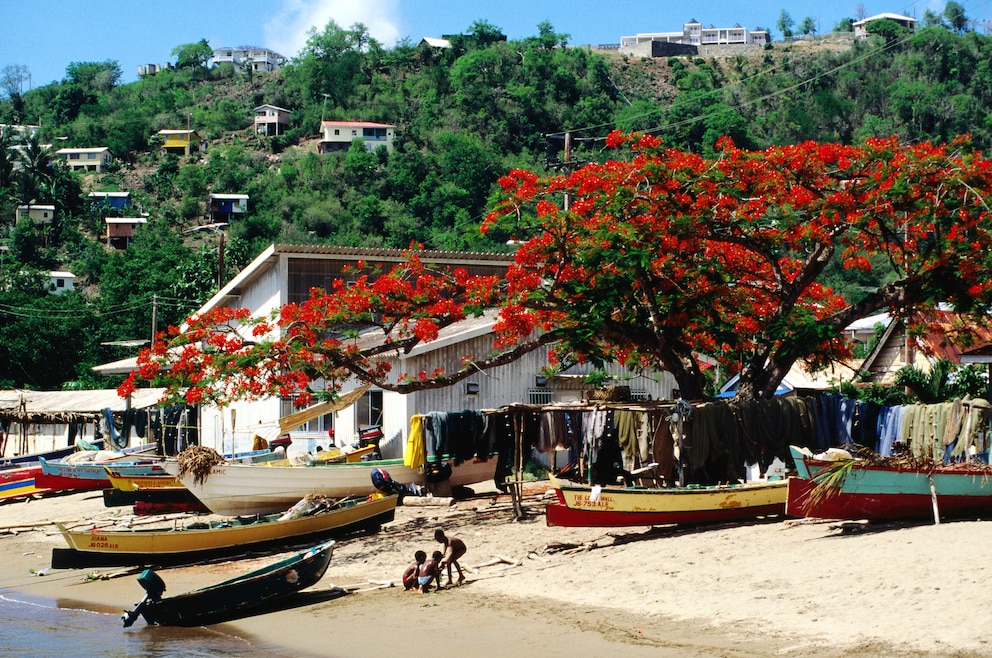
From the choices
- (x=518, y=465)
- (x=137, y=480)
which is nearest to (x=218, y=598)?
(x=518, y=465)

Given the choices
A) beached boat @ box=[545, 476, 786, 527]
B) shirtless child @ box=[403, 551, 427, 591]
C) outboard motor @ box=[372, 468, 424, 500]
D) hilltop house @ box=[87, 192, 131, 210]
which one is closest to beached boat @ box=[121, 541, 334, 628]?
shirtless child @ box=[403, 551, 427, 591]

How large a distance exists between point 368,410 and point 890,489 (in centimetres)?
1505

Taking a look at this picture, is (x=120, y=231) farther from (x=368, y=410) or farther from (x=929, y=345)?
(x=929, y=345)

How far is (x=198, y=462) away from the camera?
2292 centimetres

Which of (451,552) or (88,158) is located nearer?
(451,552)

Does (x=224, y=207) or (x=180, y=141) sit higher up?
(x=180, y=141)

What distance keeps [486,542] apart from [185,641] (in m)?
5.32

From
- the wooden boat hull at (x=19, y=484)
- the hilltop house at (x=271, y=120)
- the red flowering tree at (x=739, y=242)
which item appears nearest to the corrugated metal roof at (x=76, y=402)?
the wooden boat hull at (x=19, y=484)

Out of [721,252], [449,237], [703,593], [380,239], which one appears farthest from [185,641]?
[380,239]

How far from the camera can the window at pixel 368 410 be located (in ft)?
93.8

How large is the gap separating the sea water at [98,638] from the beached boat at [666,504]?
215 inches

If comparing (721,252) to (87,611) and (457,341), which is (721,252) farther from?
(87,611)

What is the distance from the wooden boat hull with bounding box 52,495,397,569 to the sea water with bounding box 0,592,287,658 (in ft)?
4.25

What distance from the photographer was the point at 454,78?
141625 mm
